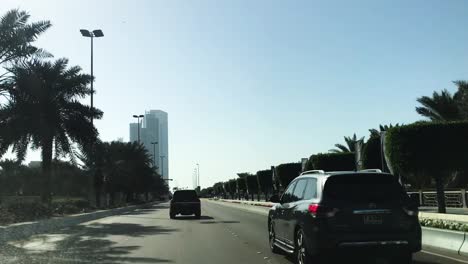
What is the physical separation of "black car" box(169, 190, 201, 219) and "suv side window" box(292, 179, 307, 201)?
2485 cm

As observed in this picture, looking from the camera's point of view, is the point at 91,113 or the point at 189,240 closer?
the point at 189,240

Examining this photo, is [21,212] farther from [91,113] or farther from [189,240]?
[189,240]

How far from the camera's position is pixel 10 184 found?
3718 inches

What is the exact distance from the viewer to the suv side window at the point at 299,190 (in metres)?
11.9

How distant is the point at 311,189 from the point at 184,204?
1037 inches

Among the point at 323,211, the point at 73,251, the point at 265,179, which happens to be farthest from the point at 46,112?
the point at 265,179

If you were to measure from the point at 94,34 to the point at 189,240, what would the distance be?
105 feet

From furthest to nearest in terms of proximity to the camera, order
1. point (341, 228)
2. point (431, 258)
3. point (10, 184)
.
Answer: point (10, 184) → point (431, 258) → point (341, 228)

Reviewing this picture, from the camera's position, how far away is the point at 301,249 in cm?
1106

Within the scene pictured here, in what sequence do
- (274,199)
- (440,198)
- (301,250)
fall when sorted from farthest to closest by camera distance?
(440,198) → (274,199) → (301,250)

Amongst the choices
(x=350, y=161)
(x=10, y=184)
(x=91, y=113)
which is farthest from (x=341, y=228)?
(x=10, y=184)

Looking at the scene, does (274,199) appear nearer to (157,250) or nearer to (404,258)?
(157,250)

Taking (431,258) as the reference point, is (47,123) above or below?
above

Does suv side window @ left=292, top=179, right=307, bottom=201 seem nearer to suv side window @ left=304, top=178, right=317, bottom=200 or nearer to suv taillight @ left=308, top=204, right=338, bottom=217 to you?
suv side window @ left=304, top=178, right=317, bottom=200
